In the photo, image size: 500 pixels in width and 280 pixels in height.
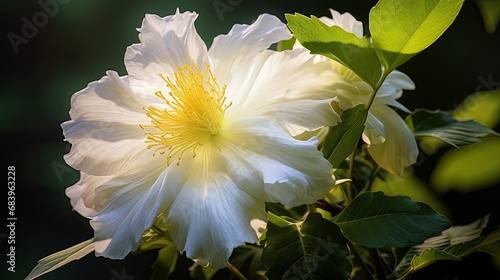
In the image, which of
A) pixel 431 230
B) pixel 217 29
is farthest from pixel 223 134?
pixel 217 29

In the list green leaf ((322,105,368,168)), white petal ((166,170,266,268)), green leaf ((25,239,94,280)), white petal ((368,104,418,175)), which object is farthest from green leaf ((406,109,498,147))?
green leaf ((25,239,94,280))

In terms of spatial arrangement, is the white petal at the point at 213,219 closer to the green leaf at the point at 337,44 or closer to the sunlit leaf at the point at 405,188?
the green leaf at the point at 337,44

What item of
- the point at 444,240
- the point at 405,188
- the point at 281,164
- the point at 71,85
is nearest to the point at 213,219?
the point at 281,164

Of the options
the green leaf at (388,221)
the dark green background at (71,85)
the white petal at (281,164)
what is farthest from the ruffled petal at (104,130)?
the dark green background at (71,85)

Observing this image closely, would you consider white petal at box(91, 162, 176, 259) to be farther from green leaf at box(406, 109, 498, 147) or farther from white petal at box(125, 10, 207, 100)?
green leaf at box(406, 109, 498, 147)

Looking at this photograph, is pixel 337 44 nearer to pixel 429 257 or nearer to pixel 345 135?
pixel 345 135
